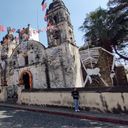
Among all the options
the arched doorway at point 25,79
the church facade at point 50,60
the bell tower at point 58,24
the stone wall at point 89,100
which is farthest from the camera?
the arched doorway at point 25,79

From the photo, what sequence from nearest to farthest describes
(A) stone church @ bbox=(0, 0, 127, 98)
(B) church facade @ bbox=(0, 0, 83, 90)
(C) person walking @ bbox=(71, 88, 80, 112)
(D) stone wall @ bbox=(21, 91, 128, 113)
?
(D) stone wall @ bbox=(21, 91, 128, 113), (C) person walking @ bbox=(71, 88, 80, 112), (A) stone church @ bbox=(0, 0, 127, 98), (B) church facade @ bbox=(0, 0, 83, 90)

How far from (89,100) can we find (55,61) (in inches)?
318

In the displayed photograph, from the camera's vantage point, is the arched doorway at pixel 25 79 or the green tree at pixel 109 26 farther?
the arched doorway at pixel 25 79

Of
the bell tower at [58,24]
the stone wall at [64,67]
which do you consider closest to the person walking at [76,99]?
the stone wall at [64,67]

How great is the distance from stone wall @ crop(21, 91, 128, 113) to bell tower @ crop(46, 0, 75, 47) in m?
6.62

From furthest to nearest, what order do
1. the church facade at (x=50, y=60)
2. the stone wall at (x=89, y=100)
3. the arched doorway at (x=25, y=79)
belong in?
the arched doorway at (x=25, y=79) < the church facade at (x=50, y=60) < the stone wall at (x=89, y=100)

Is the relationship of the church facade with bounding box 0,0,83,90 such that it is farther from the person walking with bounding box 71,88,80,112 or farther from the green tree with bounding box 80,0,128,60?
the person walking with bounding box 71,88,80,112

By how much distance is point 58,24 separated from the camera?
19.7 metres

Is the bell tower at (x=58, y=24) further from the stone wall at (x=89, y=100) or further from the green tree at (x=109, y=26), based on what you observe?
the stone wall at (x=89, y=100)

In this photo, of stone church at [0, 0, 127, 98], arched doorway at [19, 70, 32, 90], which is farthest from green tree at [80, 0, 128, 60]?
arched doorway at [19, 70, 32, 90]

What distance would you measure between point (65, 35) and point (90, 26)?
4.97 metres

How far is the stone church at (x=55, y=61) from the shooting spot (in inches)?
698

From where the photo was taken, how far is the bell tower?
19312 millimetres

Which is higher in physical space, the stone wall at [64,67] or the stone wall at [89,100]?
the stone wall at [64,67]
